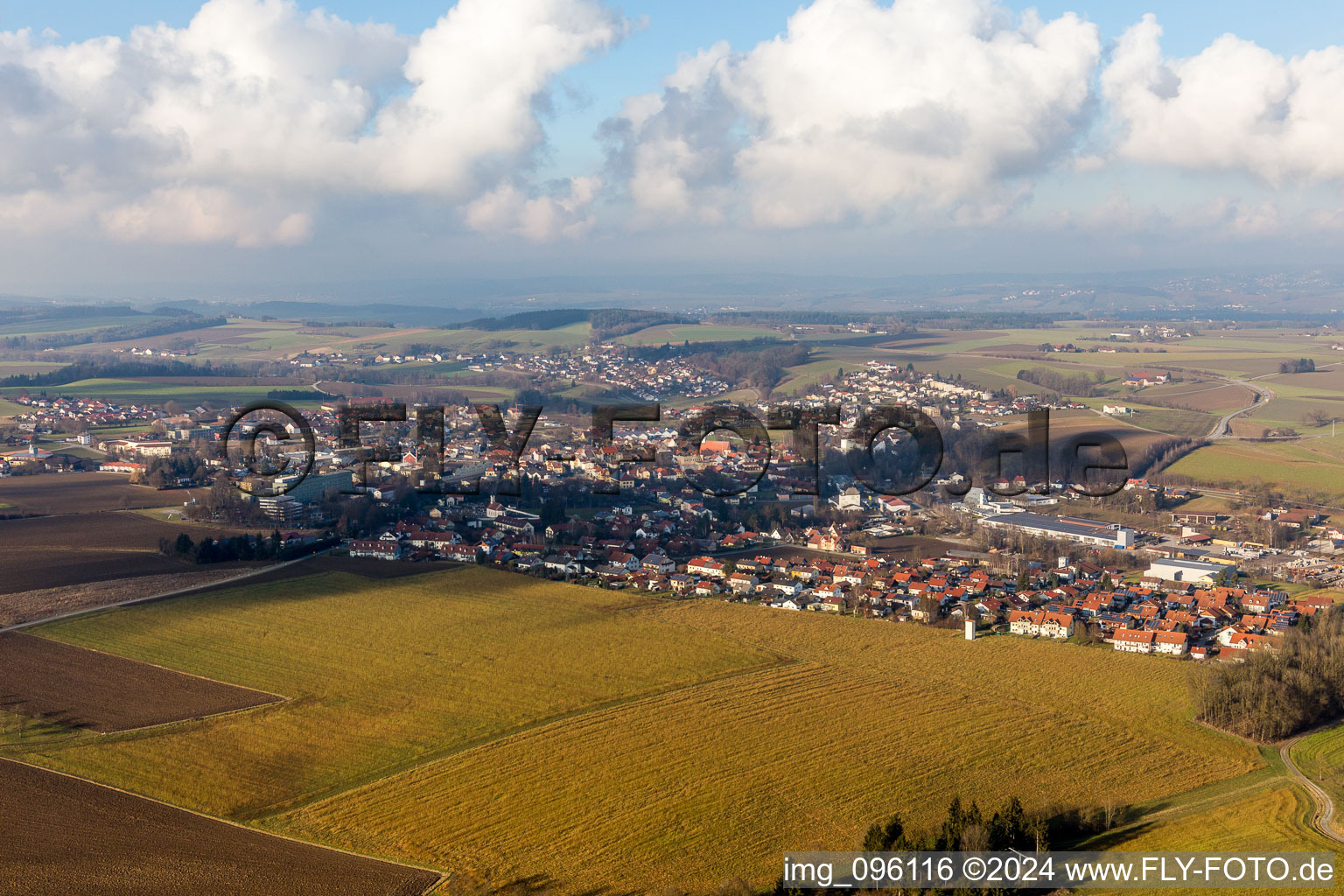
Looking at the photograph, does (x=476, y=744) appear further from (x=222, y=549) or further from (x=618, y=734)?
(x=222, y=549)

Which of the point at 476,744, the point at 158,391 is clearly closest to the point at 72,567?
the point at 476,744

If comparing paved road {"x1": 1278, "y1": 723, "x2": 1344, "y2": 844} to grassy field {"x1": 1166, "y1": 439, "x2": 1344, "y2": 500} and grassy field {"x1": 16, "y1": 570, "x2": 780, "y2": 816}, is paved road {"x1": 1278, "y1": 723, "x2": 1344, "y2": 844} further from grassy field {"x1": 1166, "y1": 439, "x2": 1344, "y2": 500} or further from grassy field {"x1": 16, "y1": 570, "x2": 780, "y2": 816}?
grassy field {"x1": 1166, "y1": 439, "x2": 1344, "y2": 500}

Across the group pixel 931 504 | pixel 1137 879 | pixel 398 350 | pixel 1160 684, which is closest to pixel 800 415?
pixel 931 504

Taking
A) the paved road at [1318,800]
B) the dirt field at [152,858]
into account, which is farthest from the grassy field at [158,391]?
the paved road at [1318,800]

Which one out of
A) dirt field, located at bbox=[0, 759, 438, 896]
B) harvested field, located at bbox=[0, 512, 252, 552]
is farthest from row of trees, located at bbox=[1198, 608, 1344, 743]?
harvested field, located at bbox=[0, 512, 252, 552]

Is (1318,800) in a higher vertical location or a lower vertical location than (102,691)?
lower

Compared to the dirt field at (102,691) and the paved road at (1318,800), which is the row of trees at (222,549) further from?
the paved road at (1318,800)

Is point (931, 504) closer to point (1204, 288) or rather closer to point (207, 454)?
point (207, 454)
